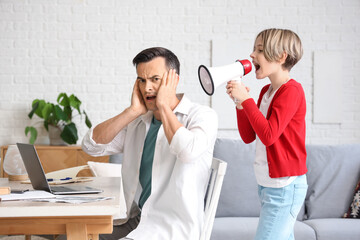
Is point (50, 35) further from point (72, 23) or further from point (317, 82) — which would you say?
point (317, 82)

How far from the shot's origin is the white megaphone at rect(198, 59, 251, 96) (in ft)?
5.83

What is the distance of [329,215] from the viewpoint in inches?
130

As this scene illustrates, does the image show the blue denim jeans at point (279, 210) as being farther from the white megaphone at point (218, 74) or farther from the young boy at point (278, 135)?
the white megaphone at point (218, 74)

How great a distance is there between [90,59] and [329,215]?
9.46 feet

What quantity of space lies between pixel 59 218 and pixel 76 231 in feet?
0.20

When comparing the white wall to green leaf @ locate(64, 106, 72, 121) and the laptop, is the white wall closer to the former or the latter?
green leaf @ locate(64, 106, 72, 121)

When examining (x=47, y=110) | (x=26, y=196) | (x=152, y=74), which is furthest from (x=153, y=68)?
(x=47, y=110)

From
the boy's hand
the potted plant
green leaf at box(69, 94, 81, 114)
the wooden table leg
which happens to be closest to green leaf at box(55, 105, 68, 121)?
the potted plant

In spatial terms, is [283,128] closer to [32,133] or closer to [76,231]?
[76,231]

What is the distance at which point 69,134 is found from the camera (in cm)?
457

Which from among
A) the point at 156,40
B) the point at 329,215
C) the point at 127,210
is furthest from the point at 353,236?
the point at 156,40

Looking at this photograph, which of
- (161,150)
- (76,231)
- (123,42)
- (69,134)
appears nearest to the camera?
(76,231)

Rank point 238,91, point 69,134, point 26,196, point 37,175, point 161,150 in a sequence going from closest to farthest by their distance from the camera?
point 26,196, point 37,175, point 161,150, point 238,91, point 69,134

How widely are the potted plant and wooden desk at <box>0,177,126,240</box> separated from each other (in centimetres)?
323
